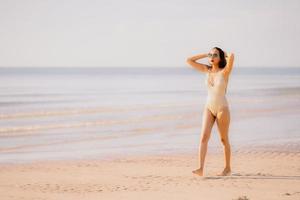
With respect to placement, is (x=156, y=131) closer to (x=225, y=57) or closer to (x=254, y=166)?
(x=254, y=166)

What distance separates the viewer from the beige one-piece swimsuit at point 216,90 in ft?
27.8

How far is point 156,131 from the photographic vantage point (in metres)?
15.2

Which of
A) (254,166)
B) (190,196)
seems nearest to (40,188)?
(190,196)

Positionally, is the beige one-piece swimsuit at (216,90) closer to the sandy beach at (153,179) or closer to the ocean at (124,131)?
the sandy beach at (153,179)

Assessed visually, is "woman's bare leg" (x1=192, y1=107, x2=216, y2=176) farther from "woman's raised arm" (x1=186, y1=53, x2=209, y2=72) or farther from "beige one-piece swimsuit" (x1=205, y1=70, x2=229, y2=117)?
"woman's raised arm" (x1=186, y1=53, x2=209, y2=72)

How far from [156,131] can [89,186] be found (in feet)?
23.5

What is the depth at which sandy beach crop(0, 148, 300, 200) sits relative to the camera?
7547mm

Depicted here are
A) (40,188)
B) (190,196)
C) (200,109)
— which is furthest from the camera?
(200,109)

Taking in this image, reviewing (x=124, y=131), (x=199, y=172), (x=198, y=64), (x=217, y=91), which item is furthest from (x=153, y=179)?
(x=124, y=131)

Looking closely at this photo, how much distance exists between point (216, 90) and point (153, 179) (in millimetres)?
1561

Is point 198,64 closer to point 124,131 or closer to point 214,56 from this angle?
→ point 214,56

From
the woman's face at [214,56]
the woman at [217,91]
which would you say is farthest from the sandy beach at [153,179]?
the woman's face at [214,56]

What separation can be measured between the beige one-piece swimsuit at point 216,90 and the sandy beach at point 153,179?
104cm

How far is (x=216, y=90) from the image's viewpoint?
852 cm
